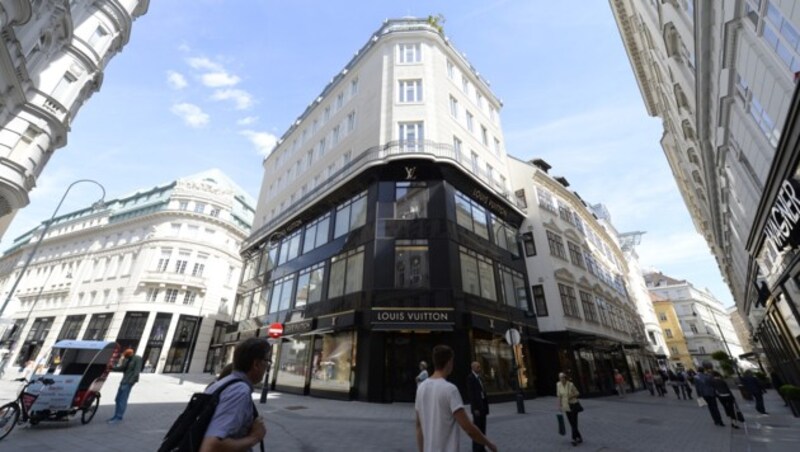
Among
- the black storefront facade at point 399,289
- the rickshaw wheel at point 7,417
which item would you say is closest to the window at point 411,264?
the black storefront facade at point 399,289

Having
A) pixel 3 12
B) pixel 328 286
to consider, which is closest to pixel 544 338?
pixel 328 286

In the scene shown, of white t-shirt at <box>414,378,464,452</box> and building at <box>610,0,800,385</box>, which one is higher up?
building at <box>610,0,800,385</box>

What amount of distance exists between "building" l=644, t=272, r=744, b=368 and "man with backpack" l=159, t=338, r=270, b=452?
88289mm

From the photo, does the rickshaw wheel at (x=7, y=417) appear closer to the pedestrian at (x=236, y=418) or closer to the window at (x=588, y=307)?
the pedestrian at (x=236, y=418)

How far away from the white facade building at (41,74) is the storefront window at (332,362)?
61.8 ft

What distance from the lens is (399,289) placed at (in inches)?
655

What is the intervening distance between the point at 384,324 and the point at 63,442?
1069 centimetres

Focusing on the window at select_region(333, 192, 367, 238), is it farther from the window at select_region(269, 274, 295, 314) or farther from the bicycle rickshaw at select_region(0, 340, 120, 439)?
the bicycle rickshaw at select_region(0, 340, 120, 439)

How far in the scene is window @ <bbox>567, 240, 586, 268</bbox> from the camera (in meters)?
27.8

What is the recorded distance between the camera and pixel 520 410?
13398 mm

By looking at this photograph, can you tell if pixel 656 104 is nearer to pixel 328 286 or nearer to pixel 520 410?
pixel 520 410

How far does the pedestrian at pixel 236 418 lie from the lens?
7.16ft

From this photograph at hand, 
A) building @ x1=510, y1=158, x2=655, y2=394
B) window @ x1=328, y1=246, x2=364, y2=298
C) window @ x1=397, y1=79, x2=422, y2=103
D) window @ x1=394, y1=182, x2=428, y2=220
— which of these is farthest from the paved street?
window @ x1=397, y1=79, x2=422, y2=103

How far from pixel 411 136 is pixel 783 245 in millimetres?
16708
